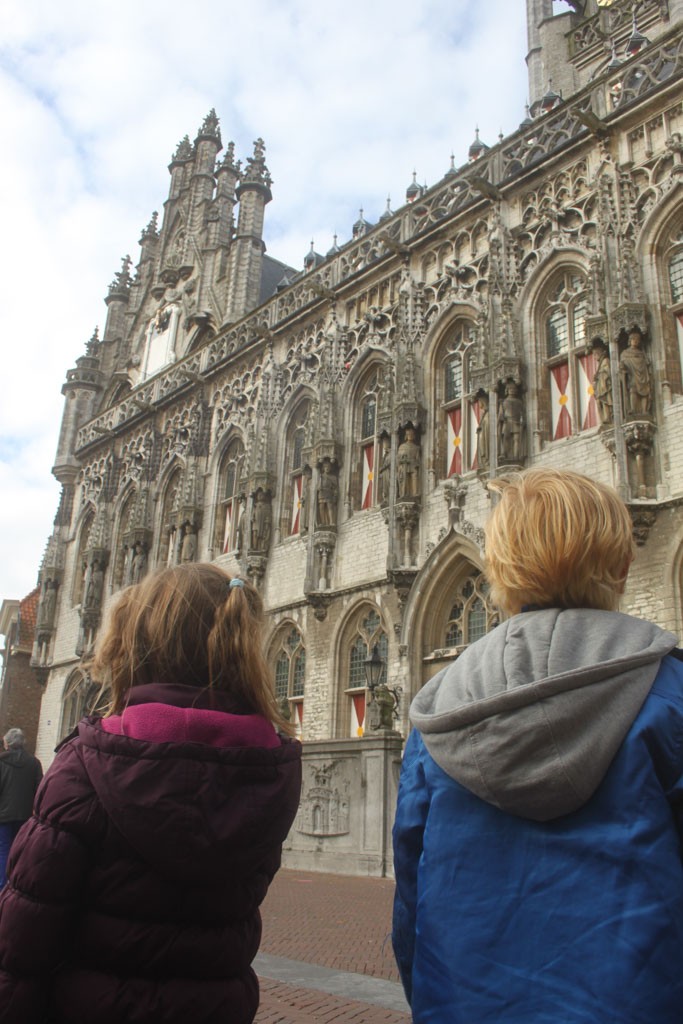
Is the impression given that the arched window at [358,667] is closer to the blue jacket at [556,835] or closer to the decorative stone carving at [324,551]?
the decorative stone carving at [324,551]

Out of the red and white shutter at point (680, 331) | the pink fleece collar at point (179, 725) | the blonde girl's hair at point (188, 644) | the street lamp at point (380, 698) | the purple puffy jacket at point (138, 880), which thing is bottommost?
the purple puffy jacket at point (138, 880)

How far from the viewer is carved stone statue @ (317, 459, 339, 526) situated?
56.9ft

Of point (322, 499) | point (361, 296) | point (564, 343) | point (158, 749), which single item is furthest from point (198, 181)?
point (158, 749)

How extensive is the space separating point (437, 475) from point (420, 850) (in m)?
14.0

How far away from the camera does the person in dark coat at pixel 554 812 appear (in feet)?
4.83

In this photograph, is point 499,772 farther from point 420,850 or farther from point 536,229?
point 536,229

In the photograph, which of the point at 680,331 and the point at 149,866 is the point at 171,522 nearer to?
the point at 680,331

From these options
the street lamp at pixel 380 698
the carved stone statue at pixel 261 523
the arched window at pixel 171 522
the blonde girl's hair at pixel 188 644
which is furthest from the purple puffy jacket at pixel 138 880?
the arched window at pixel 171 522

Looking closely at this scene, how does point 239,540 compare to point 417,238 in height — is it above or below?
below

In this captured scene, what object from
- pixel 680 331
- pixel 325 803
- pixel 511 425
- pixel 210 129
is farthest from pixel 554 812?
pixel 210 129

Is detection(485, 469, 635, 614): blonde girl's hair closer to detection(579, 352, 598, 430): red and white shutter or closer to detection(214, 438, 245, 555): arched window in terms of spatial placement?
detection(579, 352, 598, 430): red and white shutter

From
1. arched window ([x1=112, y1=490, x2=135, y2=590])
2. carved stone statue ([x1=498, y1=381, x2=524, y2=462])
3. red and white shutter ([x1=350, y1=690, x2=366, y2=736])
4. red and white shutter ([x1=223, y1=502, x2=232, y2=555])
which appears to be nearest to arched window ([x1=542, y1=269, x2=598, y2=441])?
carved stone statue ([x1=498, y1=381, x2=524, y2=462])

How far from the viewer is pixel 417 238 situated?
1738 centimetres

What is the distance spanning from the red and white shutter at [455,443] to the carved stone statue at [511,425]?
1.41 m
